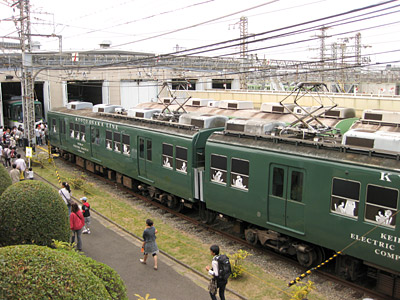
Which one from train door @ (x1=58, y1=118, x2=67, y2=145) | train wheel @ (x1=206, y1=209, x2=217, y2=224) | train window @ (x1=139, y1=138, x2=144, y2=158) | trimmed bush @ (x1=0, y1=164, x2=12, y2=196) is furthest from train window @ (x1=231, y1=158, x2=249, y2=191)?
train door @ (x1=58, y1=118, x2=67, y2=145)

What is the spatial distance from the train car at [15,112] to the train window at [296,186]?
89.3 ft

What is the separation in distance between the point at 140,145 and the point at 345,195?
8846mm

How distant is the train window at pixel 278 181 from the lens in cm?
984

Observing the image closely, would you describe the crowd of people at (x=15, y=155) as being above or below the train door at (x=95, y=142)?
below

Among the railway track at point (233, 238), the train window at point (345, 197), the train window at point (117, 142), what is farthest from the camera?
the train window at point (117, 142)

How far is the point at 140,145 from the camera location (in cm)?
1550

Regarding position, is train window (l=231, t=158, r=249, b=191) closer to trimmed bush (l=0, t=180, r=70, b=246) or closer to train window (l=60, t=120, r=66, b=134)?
trimmed bush (l=0, t=180, r=70, b=246)

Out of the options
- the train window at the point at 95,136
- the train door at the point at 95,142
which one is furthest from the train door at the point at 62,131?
the train window at the point at 95,136

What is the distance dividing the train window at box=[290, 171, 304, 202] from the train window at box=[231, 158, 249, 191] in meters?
1.43

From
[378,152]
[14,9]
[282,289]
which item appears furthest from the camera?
[14,9]

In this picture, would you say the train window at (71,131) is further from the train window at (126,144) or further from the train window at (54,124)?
the train window at (126,144)

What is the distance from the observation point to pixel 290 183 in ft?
31.7

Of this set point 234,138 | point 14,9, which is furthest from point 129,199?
point 14,9

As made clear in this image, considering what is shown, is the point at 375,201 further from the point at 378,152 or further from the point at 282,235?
the point at 282,235
